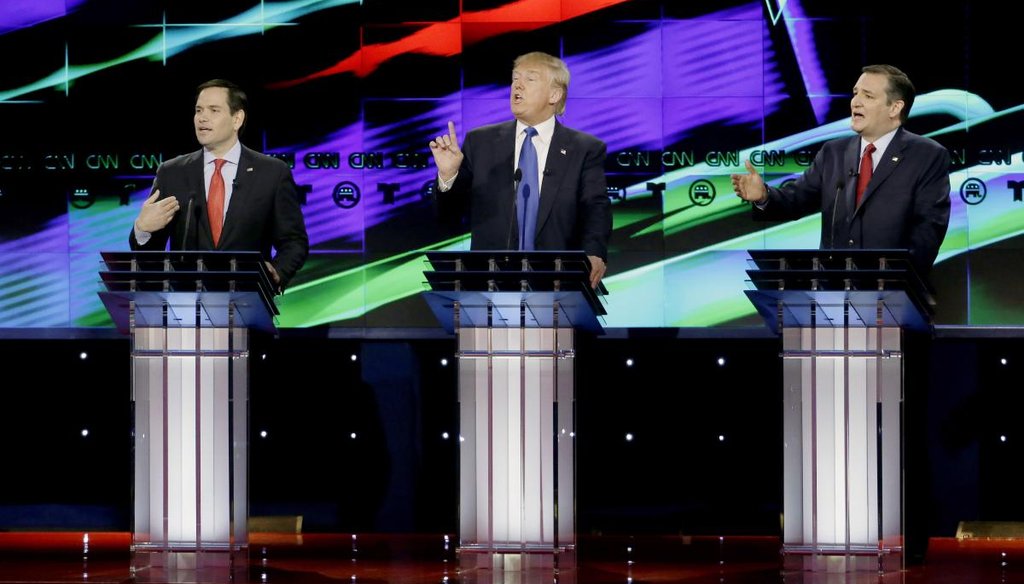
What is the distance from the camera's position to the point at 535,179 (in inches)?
231

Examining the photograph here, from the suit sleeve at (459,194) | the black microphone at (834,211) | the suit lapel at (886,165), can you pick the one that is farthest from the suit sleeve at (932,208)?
the suit sleeve at (459,194)

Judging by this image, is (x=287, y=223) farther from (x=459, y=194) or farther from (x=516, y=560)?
(x=516, y=560)

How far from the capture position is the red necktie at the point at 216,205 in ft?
19.2

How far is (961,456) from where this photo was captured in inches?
251

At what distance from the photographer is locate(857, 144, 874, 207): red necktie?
5746 mm

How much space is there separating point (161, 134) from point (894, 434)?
170 inches

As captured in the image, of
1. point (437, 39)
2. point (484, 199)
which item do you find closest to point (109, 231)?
point (437, 39)

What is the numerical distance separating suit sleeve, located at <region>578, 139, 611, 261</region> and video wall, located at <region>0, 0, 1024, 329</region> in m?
2.38

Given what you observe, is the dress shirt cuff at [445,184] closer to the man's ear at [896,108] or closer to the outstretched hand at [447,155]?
the outstretched hand at [447,155]

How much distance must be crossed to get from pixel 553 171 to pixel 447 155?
1.52ft

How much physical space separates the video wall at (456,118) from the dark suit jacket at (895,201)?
247 cm

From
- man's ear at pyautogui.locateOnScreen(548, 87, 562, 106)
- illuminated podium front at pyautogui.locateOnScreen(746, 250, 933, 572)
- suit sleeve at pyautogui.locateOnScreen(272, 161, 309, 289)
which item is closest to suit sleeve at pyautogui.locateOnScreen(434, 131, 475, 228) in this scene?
man's ear at pyautogui.locateOnScreen(548, 87, 562, 106)

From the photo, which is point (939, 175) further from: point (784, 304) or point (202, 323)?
point (202, 323)

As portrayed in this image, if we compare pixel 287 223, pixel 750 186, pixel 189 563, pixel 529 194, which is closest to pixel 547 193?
pixel 529 194
